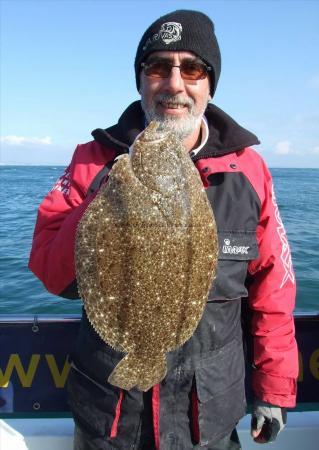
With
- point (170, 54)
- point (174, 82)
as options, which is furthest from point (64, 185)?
point (170, 54)

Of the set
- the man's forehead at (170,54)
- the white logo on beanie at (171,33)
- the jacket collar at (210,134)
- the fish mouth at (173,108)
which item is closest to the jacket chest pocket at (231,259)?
the jacket collar at (210,134)

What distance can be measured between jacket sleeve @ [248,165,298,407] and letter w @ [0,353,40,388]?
6.89 feet

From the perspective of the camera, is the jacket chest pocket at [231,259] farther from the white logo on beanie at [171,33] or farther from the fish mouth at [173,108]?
the white logo on beanie at [171,33]

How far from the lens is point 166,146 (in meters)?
2.14

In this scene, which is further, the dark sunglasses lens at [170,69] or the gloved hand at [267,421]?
the gloved hand at [267,421]

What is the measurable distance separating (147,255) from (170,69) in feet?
4.22

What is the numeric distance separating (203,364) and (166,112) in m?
1.64

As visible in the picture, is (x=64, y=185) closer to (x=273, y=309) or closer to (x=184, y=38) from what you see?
(x=184, y=38)

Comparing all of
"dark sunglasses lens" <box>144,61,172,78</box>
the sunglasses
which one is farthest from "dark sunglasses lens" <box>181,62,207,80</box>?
"dark sunglasses lens" <box>144,61,172,78</box>

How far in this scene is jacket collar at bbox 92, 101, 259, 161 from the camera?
8.72 feet

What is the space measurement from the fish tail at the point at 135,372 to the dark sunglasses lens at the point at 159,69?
5.66ft

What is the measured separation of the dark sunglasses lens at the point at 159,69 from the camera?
253 cm

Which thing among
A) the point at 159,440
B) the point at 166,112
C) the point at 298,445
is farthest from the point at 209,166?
the point at 298,445

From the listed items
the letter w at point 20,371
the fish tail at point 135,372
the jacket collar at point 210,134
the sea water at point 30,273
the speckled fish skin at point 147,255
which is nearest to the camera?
the speckled fish skin at point 147,255
